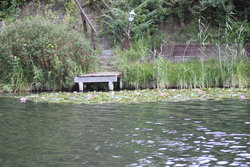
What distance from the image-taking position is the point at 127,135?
6734 mm

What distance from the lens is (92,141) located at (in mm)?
6383

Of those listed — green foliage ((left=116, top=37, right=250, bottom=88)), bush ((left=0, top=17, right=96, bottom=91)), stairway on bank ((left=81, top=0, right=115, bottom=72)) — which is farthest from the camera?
stairway on bank ((left=81, top=0, right=115, bottom=72))

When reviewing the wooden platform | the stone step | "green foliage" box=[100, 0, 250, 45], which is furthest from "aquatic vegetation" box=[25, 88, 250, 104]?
"green foliage" box=[100, 0, 250, 45]

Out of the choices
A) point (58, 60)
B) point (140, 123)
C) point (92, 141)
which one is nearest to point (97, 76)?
point (58, 60)

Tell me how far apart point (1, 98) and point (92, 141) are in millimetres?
6774

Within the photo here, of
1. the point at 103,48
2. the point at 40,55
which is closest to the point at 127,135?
the point at 40,55

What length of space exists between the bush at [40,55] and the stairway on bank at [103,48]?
4.24 ft

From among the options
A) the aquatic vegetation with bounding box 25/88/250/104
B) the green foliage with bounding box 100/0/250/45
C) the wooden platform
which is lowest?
the aquatic vegetation with bounding box 25/88/250/104

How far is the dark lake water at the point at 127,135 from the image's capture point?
5.34 meters

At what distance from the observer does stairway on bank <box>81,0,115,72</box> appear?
16627 mm

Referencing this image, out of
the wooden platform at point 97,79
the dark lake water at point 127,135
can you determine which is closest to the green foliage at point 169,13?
the wooden platform at point 97,79

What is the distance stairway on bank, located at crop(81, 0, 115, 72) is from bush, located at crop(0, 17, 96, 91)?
1.29 m

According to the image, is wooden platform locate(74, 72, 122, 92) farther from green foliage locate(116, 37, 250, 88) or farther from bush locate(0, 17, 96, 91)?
green foliage locate(116, 37, 250, 88)

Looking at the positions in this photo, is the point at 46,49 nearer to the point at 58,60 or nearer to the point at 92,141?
the point at 58,60
